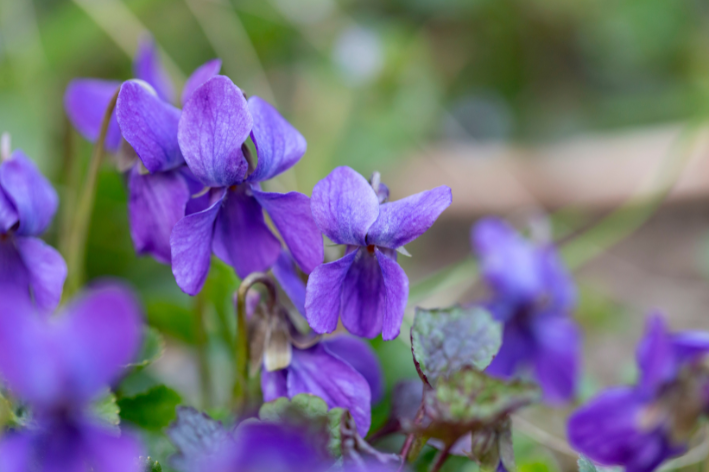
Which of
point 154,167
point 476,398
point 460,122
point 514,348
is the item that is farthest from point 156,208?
point 460,122

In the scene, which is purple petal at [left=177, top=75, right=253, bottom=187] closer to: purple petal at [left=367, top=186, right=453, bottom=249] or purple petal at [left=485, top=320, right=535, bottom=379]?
purple petal at [left=367, top=186, right=453, bottom=249]

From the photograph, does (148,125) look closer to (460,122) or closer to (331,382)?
(331,382)

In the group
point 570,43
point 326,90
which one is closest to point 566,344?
point 326,90

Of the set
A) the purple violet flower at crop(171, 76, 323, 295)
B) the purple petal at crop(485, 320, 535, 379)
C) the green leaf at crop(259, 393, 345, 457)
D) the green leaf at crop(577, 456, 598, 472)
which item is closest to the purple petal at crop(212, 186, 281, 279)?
the purple violet flower at crop(171, 76, 323, 295)

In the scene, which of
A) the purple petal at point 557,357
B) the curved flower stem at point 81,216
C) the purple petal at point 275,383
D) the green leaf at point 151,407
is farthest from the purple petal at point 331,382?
the purple petal at point 557,357

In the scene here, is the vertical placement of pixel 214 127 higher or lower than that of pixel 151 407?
higher
